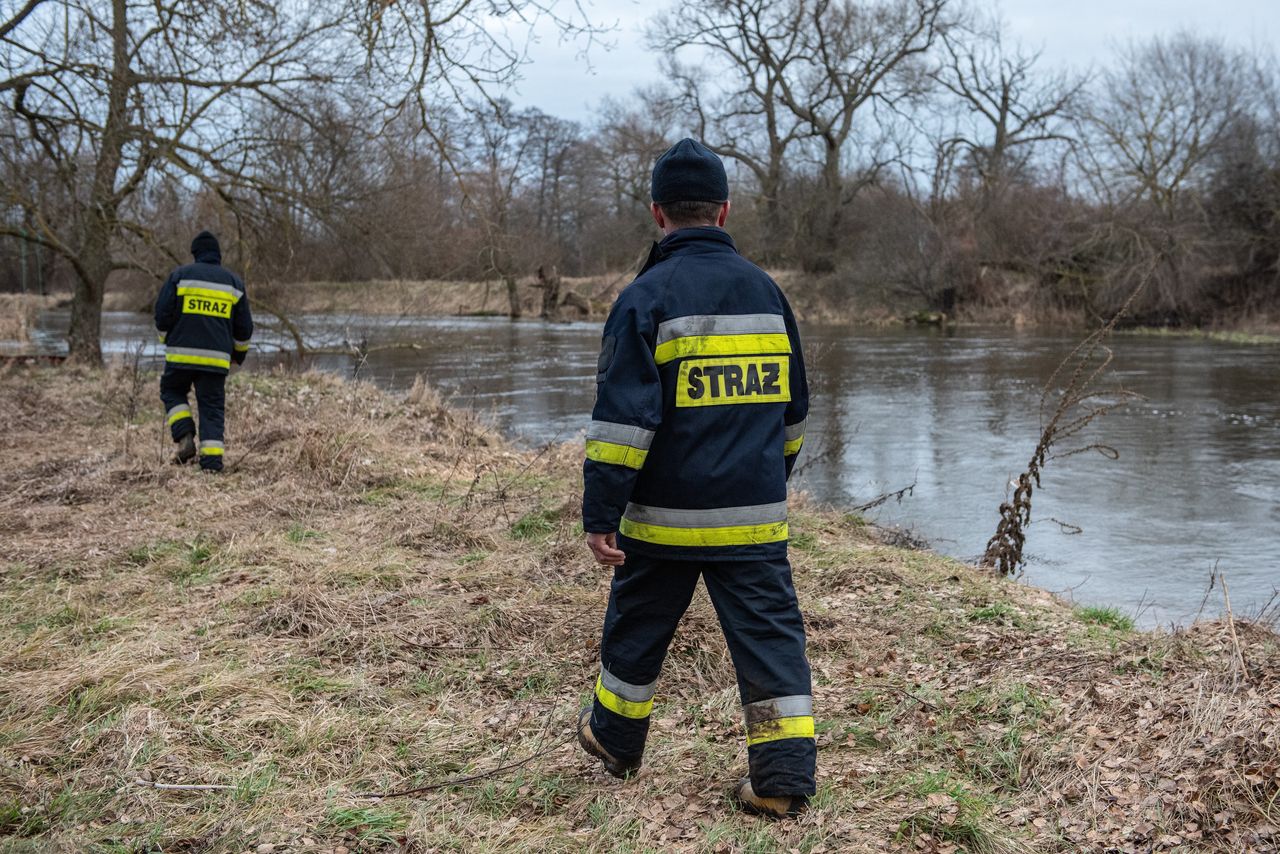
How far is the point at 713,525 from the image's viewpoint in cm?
314

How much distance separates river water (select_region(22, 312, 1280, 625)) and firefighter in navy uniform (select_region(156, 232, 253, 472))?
2978 mm

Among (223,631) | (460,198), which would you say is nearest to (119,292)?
(460,198)

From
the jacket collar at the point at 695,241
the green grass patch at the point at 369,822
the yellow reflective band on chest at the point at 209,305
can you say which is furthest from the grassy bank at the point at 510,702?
the yellow reflective band on chest at the point at 209,305

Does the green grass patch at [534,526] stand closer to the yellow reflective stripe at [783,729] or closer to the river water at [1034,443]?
the river water at [1034,443]

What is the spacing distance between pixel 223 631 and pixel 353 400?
610 cm

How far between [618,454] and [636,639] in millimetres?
633

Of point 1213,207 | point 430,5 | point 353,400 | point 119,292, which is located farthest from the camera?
point 119,292

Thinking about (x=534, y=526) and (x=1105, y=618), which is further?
(x=534, y=526)

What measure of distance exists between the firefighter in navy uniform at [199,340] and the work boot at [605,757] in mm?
5610

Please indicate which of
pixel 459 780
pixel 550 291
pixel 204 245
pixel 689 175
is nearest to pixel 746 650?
pixel 459 780

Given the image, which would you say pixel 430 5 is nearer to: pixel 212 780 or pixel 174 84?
pixel 174 84

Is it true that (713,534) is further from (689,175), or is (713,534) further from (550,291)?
(550,291)

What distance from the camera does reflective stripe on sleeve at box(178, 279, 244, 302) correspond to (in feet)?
27.0

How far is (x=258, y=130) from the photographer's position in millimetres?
13930
